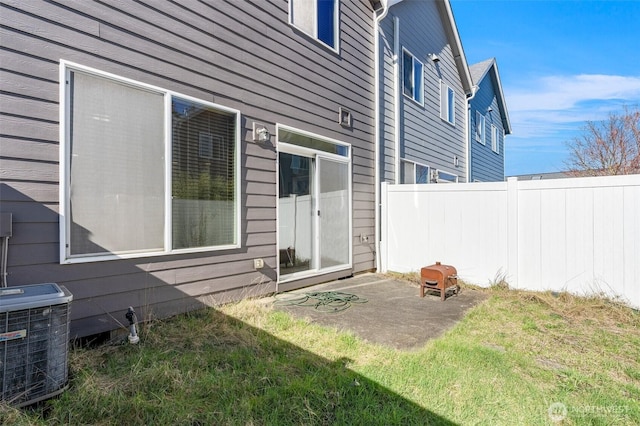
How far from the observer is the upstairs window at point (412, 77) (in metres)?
7.50

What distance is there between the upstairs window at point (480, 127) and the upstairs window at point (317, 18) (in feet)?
27.1

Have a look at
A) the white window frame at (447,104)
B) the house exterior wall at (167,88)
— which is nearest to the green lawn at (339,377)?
the house exterior wall at (167,88)

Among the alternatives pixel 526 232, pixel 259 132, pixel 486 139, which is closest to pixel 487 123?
pixel 486 139

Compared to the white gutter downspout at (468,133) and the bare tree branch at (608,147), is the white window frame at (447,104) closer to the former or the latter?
the white gutter downspout at (468,133)

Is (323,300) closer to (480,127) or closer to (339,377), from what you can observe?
(339,377)

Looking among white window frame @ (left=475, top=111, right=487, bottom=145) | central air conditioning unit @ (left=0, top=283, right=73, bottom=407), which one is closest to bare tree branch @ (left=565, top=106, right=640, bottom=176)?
white window frame @ (left=475, top=111, right=487, bottom=145)

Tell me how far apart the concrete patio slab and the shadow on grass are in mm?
731

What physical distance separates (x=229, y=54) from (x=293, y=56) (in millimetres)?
1109

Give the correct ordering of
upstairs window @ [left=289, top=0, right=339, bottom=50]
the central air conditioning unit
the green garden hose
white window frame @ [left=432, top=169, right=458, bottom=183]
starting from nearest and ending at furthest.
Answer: the central air conditioning unit < the green garden hose < upstairs window @ [left=289, top=0, right=339, bottom=50] < white window frame @ [left=432, top=169, right=458, bottom=183]

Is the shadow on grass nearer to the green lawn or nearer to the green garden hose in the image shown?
the green lawn

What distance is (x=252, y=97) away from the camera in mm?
4129

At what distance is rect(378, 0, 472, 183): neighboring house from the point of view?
6871mm

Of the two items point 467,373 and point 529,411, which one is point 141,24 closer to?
point 467,373

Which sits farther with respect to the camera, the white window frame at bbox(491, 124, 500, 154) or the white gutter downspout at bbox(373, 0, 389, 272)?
the white window frame at bbox(491, 124, 500, 154)
